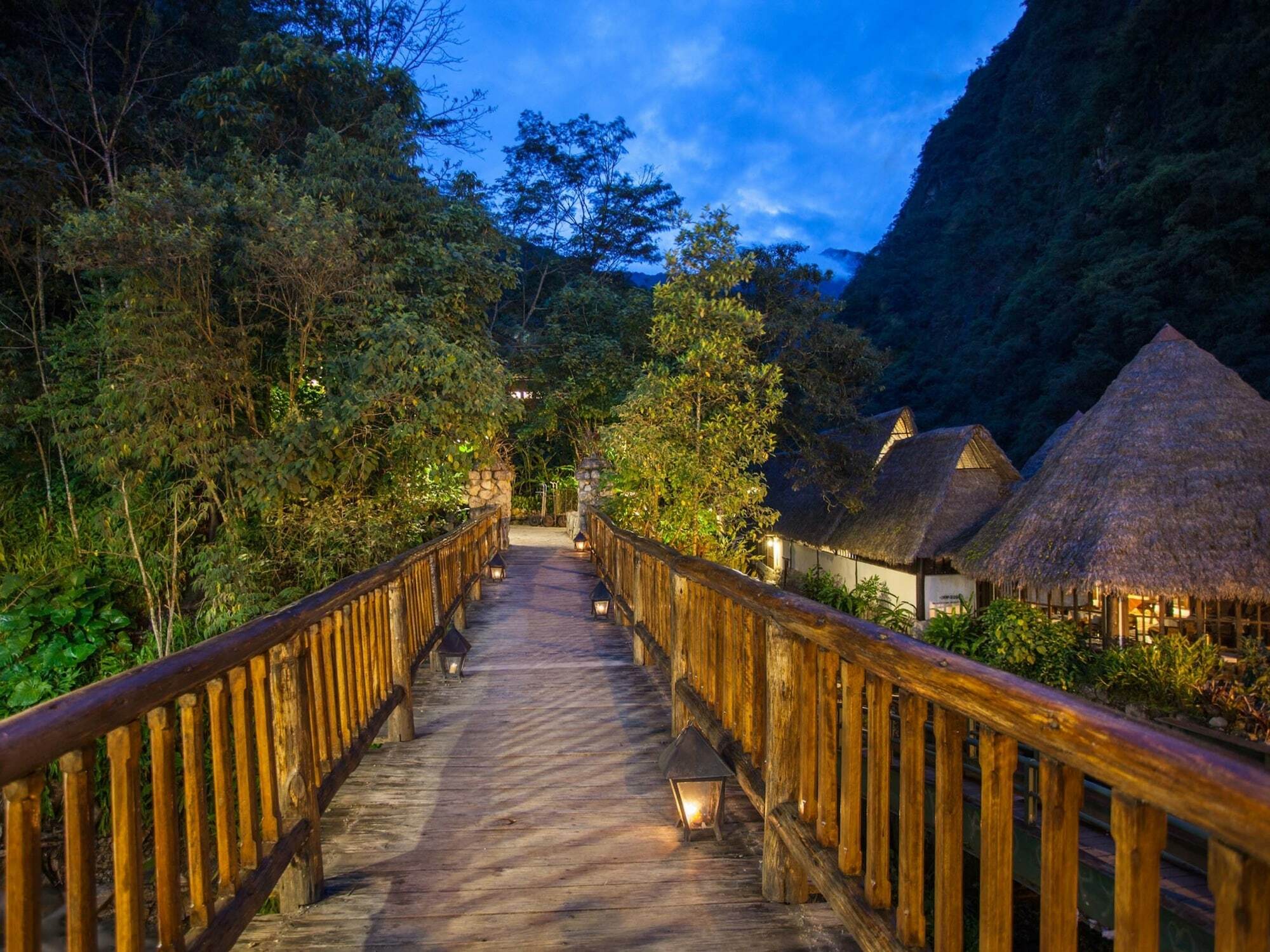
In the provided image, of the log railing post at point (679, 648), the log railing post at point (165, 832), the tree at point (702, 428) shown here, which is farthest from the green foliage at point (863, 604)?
the log railing post at point (165, 832)

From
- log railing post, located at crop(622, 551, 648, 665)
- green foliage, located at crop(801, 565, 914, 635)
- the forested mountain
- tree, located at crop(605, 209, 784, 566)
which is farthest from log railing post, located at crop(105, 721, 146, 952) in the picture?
the forested mountain

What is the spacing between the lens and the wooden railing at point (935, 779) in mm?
881

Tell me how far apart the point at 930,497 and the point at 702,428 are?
8.42 metres

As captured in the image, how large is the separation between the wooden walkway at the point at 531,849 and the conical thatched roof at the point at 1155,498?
27.0ft

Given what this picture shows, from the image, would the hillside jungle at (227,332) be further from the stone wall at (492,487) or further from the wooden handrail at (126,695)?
the stone wall at (492,487)

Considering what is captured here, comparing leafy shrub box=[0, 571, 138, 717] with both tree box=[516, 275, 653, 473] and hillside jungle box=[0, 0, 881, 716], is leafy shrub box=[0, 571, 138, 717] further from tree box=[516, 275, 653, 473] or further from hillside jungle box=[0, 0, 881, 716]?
tree box=[516, 275, 653, 473]

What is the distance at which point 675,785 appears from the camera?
2.81 meters

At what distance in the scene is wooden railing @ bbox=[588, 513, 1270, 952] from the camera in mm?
881

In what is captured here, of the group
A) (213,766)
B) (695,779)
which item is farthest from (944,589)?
(213,766)

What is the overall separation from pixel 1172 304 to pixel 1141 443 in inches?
649

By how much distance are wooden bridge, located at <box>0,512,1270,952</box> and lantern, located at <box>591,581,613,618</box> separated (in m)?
2.84

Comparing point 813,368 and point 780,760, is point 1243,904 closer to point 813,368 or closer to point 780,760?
point 780,760

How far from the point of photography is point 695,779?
277cm

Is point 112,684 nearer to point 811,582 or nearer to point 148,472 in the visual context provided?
point 148,472
